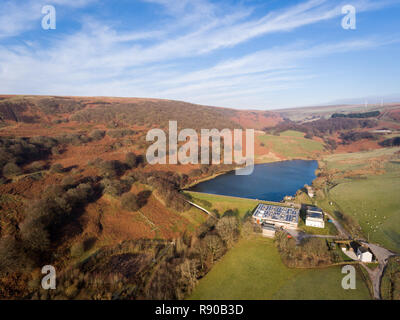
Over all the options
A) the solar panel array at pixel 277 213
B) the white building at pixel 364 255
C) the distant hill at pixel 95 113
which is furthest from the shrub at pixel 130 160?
the white building at pixel 364 255

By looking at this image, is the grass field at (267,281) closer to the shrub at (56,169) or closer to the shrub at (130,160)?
the shrub at (56,169)

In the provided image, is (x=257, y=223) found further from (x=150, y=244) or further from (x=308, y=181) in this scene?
(x=308, y=181)

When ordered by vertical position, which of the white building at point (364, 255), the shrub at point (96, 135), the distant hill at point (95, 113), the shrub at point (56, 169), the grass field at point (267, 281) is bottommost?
the grass field at point (267, 281)

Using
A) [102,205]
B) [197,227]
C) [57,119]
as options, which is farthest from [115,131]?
[197,227]

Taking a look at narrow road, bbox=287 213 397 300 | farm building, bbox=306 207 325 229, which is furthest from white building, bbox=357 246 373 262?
farm building, bbox=306 207 325 229

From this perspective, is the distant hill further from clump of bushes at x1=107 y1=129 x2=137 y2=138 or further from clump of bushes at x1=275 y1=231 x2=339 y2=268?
clump of bushes at x1=275 y1=231 x2=339 y2=268

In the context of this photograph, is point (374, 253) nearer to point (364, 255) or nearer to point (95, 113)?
point (364, 255)
